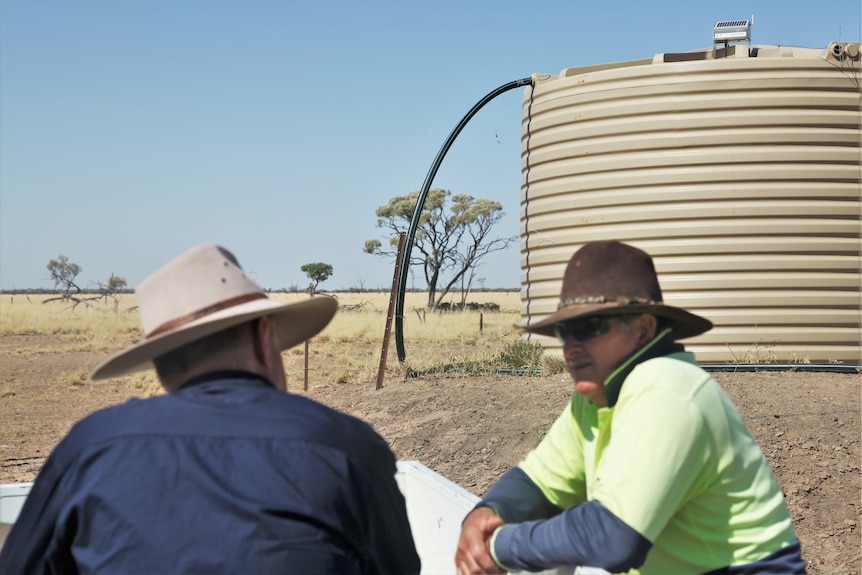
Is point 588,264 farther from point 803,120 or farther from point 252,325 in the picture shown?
point 803,120

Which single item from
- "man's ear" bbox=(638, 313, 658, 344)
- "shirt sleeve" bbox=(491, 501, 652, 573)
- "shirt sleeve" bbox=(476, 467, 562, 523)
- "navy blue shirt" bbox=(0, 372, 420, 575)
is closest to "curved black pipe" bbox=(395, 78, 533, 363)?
"shirt sleeve" bbox=(476, 467, 562, 523)

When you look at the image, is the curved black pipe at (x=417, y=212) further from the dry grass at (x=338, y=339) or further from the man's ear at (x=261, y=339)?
the man's ear at (x=261, y=339)

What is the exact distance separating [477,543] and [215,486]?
0.88 metres

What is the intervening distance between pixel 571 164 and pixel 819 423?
325 centimetres

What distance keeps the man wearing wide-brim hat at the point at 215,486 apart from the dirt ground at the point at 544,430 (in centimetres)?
438

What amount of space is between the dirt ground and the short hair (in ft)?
14.7

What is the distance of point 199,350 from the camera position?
1.89 m

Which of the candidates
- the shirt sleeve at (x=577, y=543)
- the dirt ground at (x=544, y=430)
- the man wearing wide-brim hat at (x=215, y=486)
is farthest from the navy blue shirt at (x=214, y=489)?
Answer: the dirt ground at (x=544, y=430)

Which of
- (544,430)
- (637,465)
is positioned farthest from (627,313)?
(544,430)

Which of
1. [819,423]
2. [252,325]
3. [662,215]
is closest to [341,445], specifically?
[252,325]

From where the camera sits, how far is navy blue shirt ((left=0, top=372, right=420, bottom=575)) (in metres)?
1.70

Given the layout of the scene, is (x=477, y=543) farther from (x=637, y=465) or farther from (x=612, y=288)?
A: (x=612, y=288)

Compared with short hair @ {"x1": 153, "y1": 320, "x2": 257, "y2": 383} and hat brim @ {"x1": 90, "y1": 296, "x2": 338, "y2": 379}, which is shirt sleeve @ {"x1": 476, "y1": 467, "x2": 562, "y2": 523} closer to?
hat brim @ {"x1": 90, "y1": 296, "x2": 338, "y2": 379}

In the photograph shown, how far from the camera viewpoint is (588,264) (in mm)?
2352
